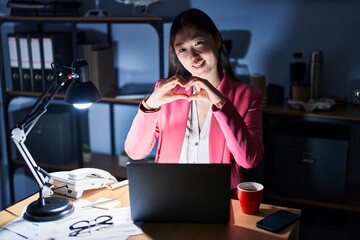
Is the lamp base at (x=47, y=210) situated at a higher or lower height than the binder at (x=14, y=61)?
lower

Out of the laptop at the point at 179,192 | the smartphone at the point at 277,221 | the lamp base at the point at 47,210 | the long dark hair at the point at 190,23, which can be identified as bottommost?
the smartphone at the point at 277,221

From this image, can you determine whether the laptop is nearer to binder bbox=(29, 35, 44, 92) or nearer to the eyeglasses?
the eyeglasses

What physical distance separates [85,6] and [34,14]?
14.3 inches

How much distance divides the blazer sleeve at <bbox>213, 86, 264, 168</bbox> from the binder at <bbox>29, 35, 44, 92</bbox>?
155 centimetres

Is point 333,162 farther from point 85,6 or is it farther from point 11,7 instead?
point 11,7

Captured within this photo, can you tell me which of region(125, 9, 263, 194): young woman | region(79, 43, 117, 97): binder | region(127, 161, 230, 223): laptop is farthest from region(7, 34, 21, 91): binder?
region(127, 161, 230, 223): laptop

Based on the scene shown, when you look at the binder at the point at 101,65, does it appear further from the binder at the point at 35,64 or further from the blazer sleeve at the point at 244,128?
the blazer sleeve at the point at 244,128

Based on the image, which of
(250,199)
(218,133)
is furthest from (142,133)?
(250,199)

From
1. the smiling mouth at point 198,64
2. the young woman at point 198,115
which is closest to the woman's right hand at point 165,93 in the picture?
the young woman at point 198,115

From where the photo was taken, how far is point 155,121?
1.77 metres

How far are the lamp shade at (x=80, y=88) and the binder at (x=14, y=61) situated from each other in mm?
1659

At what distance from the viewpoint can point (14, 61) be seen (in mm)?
2986

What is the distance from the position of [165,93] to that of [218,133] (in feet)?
0.96

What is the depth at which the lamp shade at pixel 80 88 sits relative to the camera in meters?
1.44
